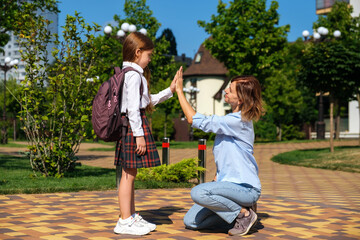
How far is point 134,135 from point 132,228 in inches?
32.1

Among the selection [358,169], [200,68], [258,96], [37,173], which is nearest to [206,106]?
[200,68]

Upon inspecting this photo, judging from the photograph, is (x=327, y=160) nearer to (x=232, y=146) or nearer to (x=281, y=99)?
(x=232, y=146)

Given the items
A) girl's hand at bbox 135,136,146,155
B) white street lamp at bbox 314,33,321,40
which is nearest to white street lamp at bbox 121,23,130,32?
white street lamp at bbox 314,33,321,40

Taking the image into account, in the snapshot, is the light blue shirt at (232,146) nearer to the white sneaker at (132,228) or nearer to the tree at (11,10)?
the white sneaker at (132,228)

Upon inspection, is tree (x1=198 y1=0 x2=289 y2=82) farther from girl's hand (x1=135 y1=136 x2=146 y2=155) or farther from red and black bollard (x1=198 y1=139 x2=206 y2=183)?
girl's hand (x1=135 y1=136 x2=146 y2=155)

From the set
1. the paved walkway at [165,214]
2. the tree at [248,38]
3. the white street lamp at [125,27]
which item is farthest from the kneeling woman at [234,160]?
the tree at [248,38]

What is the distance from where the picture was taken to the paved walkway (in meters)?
4.69

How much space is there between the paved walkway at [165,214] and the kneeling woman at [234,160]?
232 millimetres

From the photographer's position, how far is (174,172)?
9.02 m

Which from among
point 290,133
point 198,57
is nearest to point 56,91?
point 290,133

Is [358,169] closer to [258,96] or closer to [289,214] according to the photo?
[289,214]

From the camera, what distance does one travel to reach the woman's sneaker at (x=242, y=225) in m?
4.61

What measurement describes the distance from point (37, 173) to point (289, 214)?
5.53 meters

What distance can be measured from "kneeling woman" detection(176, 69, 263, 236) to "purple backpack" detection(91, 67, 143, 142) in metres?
0.52
